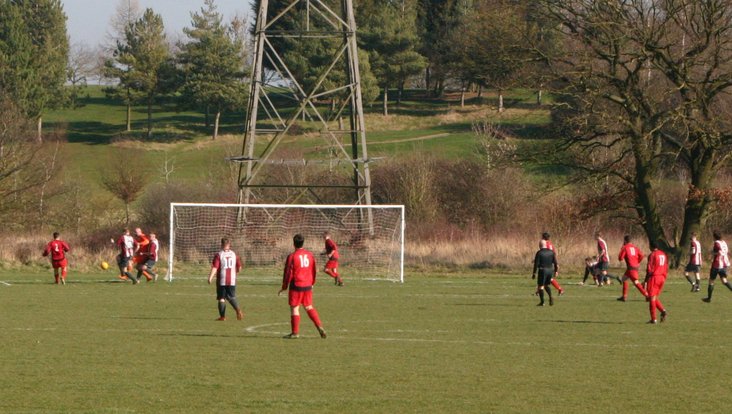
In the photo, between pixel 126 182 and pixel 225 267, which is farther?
pixel 126 182

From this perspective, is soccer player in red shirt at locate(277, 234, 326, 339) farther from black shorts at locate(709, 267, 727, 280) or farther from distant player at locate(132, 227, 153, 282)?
distant player at locate(132, 227, 153, 282)

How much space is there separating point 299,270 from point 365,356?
204 cm

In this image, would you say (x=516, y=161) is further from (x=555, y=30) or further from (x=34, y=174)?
(x=34, y=174)

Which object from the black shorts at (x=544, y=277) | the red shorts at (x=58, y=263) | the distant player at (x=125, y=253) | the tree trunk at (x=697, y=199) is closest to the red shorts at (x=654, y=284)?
the black shorts at (x=544, y=277)

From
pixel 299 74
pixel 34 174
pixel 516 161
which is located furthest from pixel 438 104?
pixel 516 161

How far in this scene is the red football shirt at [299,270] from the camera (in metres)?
16.4

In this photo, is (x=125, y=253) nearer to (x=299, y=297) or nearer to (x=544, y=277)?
(x=544, y=277)

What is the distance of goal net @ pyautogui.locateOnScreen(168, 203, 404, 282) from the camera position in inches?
1410

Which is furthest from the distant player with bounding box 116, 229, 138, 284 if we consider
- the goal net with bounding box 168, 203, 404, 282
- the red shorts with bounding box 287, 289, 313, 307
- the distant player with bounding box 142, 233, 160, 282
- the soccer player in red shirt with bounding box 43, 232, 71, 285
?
the red shorts with bounding box 287, 289, 313, 307

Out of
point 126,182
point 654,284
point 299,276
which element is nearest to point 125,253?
point 299,276

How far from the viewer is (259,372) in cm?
1335

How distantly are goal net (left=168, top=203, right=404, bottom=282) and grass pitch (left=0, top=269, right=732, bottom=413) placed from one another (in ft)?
30.8

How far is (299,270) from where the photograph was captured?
16484 millimetres

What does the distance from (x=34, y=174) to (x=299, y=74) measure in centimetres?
2976
